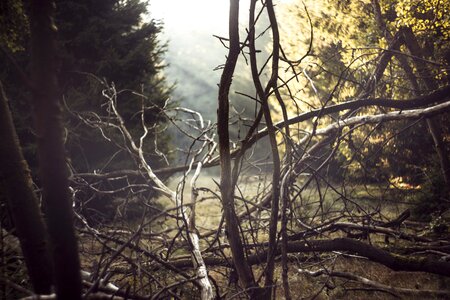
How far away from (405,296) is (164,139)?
6526mm

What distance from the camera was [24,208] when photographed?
Answer: 6.31 ft

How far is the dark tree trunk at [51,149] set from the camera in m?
1.29

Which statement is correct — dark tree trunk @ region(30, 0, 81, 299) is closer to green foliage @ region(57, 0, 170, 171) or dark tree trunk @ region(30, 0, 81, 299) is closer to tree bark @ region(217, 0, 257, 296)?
tree bark @ region(217, 0, 257, 296)

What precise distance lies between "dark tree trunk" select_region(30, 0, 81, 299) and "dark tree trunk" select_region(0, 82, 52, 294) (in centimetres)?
67

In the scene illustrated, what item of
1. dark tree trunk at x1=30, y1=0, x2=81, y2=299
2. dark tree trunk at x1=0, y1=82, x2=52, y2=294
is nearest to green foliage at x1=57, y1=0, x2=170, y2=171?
dark tree trunk at x1=0, y1=82, x2=52, y2=294

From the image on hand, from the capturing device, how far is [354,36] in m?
6.96

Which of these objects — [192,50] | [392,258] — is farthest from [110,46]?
[192,50]

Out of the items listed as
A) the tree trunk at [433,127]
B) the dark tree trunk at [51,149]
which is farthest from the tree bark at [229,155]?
the tree trunk at [433,127]

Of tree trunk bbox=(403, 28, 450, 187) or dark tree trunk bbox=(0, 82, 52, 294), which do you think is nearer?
dark tree trunk bbox=(0, 82, 52, 294)

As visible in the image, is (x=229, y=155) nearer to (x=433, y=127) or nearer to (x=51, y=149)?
(x=51, y=149)

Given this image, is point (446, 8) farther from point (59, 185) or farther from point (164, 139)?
point (164, 139)

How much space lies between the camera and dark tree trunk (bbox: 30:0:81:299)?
4.22 feet

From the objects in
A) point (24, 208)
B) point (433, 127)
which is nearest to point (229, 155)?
point (24, 208)

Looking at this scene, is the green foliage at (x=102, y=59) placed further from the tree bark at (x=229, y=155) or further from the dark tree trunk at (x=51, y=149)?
the dark tree trunk at (x=51, y=149)
